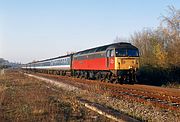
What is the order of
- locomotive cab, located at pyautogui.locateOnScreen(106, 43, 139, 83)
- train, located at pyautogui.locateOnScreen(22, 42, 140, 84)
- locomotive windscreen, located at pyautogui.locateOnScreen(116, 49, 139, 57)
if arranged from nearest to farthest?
locomotive cab, located at pyautogui.locateOnScreen(106, 43, 139, 83), train, located at pyautogui.locateOnScreen(22, 42, 140, 84), locomotive windscreen, located at pyautogui.locateOnScreen(116, 49, 139, 57)

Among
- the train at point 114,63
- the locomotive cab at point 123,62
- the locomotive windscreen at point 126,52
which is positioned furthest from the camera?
the locomotive windscreen at point 126,52

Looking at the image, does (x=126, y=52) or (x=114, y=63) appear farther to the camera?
(x=126, y=52)

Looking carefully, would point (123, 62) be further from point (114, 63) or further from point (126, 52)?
point (126, 52)

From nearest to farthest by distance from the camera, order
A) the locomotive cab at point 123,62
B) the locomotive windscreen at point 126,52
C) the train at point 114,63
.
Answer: the locomotive cab at point 123,62 < the train at point 114,63 < the locomotive windscreen at point 126,52

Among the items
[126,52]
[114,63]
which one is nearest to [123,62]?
[114,63]

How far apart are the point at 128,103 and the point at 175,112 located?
3.13 m

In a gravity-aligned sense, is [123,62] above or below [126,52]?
below

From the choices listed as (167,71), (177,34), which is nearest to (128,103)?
(167,71)

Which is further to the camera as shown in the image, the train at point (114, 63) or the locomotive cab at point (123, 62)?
the train at point (114, 63)

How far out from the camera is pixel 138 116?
1136 centimetres

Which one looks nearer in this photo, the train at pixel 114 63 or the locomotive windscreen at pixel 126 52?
the train at pixel 114 63

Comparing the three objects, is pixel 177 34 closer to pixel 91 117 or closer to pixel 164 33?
pixel 164 33

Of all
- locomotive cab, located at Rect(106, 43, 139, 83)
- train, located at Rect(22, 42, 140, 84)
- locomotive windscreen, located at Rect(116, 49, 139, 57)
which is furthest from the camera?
locomotive windscreen, located at Rect(116, 49, 139, 57)

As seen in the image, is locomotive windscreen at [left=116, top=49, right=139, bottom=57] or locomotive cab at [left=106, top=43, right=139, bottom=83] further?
locomotive windscreen at [left=116, top=49, right=139, bottom=57]
